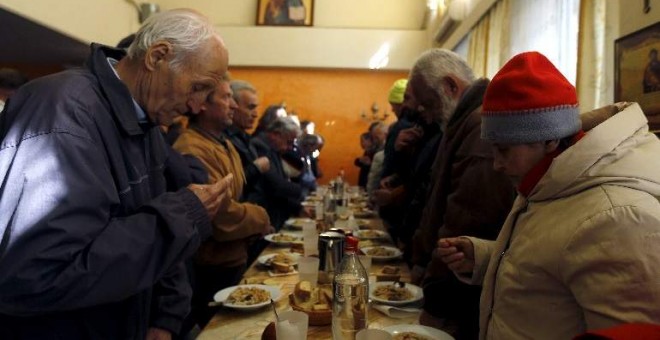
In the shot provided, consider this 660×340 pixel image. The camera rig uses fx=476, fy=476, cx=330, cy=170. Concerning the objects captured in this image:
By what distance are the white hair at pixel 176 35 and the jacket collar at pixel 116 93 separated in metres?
0.09

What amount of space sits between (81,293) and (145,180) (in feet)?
1.36

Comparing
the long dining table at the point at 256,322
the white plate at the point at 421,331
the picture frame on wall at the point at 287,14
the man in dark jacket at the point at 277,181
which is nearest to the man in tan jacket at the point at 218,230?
the long dining table at the point at 256,322

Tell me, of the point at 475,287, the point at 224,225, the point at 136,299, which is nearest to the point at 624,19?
the point at 475,287

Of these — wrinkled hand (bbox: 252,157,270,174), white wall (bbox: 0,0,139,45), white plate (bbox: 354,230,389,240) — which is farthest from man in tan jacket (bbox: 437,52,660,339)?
white wall (bbox: 0,0,139,45)

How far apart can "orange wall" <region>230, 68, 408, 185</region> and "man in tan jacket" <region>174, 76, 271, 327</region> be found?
21.8 feet

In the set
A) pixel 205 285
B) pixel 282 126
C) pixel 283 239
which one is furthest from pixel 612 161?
pixel 282 126

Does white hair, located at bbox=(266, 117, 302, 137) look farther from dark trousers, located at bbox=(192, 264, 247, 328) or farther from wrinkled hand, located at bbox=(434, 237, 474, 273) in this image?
wrinkled hand, located at bbox=(434, 237, 474, 273)

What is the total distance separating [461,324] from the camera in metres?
1.64

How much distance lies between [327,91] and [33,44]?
4.76 metres

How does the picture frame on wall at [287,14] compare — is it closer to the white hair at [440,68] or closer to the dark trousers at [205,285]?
the white hair at [440,68]

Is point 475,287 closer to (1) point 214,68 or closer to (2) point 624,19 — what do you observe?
(1) point 214,68

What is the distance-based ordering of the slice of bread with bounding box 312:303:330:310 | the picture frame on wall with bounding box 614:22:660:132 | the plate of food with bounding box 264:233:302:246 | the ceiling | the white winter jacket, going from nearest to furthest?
the white winter jacket, the slice of bread with bounding box 312:303:330:310, the picture frame on wall with bounding box 614:22:660:132, the plate of food with bounding box 264:233:302:246, the ceiling

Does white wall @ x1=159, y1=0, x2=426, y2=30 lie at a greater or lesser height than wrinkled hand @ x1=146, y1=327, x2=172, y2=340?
greater

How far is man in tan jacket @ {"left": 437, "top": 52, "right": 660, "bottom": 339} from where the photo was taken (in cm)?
86
